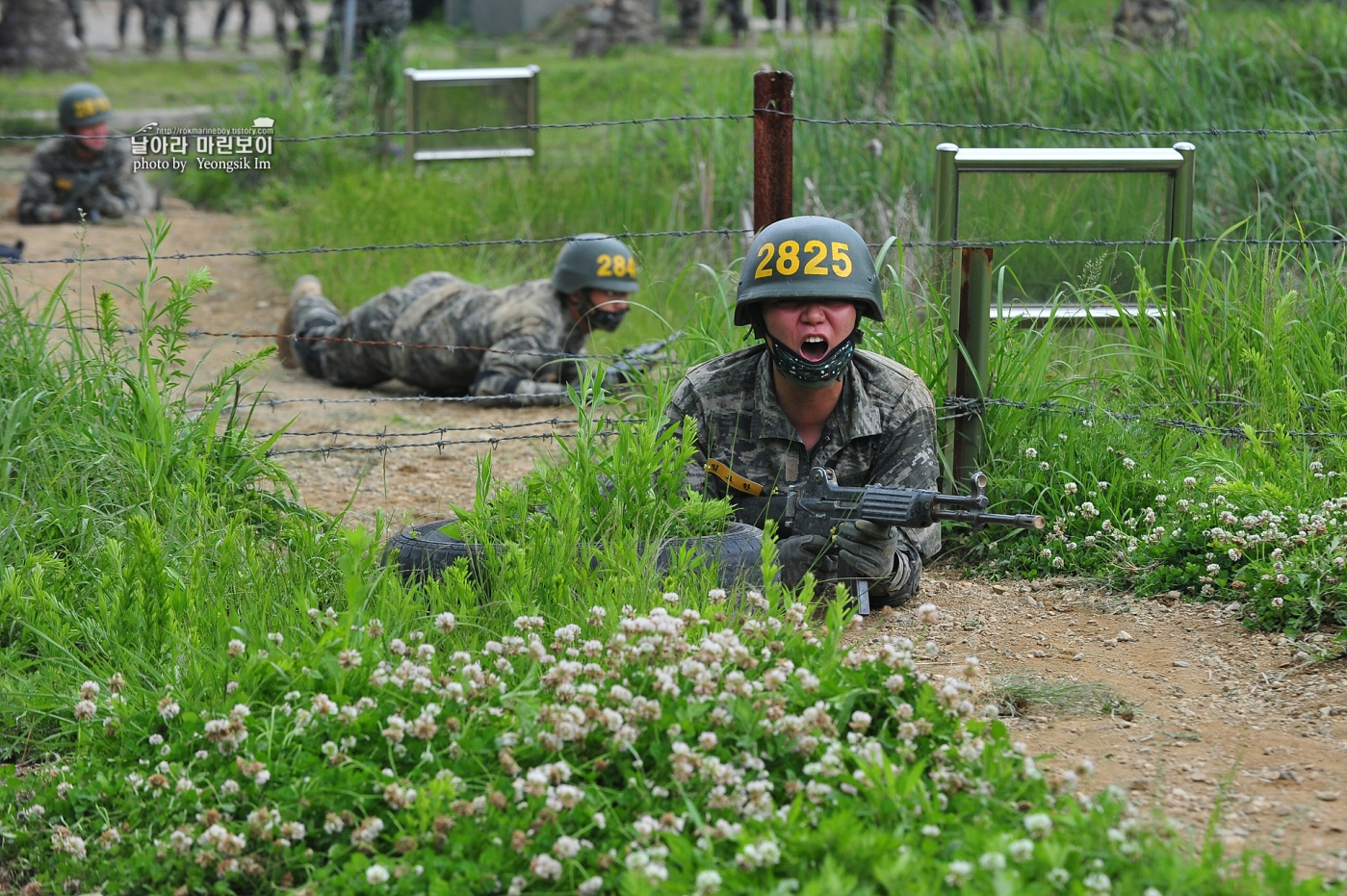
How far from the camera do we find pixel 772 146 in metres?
4.53

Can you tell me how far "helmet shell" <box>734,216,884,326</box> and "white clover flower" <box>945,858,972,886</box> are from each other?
1.93 m

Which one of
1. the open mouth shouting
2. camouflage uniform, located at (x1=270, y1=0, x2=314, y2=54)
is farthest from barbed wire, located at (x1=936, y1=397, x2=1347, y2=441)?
camouflage uniform, located at (x1=270, y1=0, x2=314, y2=54)

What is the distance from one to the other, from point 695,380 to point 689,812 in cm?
191

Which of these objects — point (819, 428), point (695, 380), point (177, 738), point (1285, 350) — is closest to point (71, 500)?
point (177, 738)

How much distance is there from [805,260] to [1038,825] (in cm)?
199

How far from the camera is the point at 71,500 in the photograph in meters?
3.83

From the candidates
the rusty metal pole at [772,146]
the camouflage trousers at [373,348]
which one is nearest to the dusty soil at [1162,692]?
the rusty metal pole at [772,146]

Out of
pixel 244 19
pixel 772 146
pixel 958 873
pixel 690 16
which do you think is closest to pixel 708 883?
pixel 958 873

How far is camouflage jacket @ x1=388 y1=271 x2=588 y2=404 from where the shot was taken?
6.85 meters

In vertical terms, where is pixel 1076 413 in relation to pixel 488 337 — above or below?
above

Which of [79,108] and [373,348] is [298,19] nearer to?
[79,108]

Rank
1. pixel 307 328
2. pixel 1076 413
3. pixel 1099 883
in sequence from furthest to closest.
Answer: pixel 307 328 → pixel 1076 413 → pixel 1099 883

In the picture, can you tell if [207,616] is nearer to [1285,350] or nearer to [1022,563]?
[1022,563]

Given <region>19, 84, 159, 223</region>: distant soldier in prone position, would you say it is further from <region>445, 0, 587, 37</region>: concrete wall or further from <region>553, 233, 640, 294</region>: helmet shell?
<region>445, 0, 587, 37</region>: concrete wall
